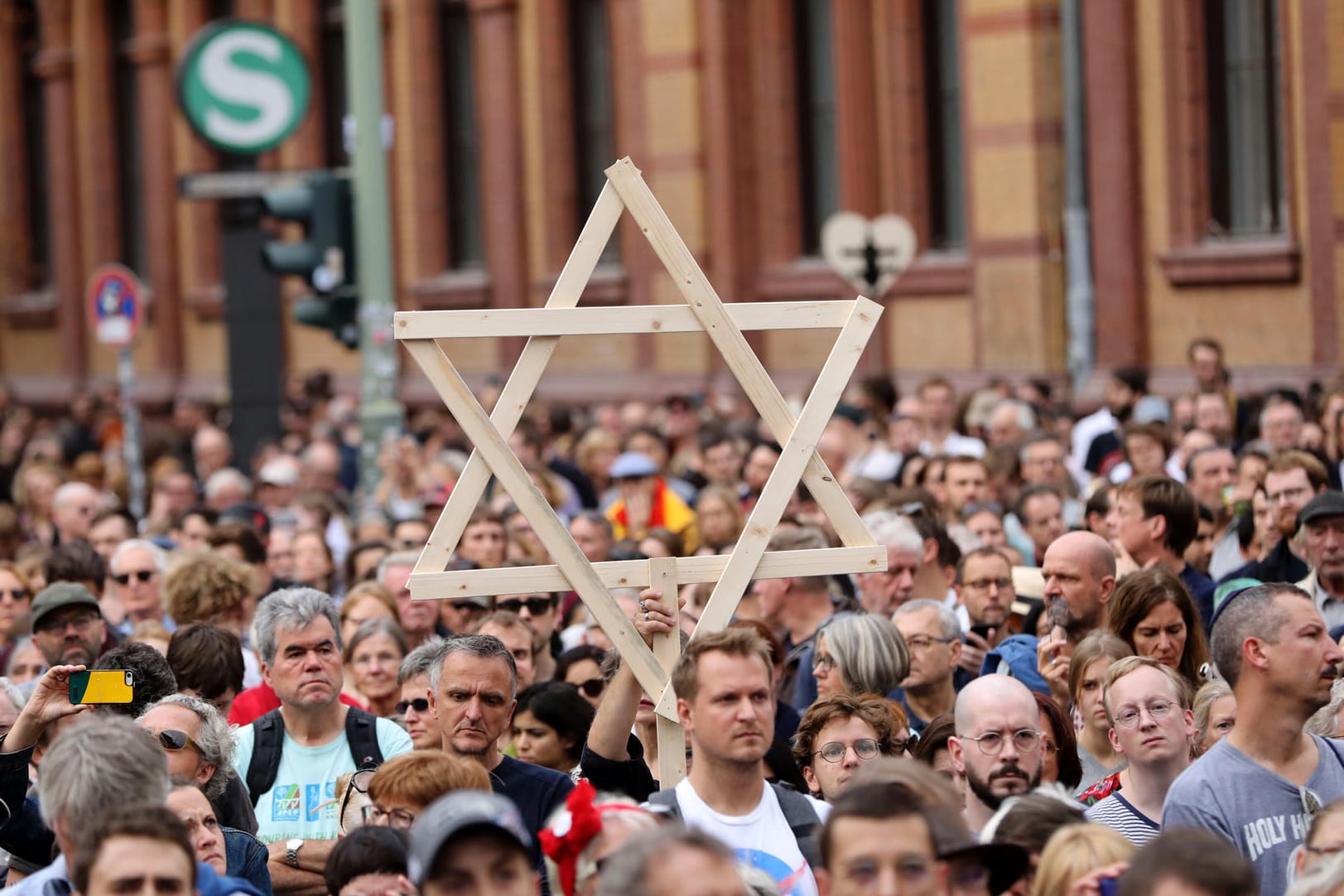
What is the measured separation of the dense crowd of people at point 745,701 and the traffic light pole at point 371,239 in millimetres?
2377

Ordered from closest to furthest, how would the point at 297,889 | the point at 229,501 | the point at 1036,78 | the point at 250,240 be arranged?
the point at 297,889 → the point at 229,501 → the point at 250,240 → the point at 1036,78

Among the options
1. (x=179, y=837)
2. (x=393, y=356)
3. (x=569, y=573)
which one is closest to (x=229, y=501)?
(x=393, y=356)

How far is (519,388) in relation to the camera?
19.0ft

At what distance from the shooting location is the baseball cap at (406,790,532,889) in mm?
4328

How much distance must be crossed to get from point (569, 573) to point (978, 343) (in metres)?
13.5

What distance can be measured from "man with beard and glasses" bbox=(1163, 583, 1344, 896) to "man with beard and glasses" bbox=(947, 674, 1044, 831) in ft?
1.22

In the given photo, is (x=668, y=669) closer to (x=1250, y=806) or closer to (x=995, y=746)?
(x=995, y=746)

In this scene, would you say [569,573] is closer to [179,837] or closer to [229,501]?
[179,837]

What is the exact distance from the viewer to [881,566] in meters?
5.92

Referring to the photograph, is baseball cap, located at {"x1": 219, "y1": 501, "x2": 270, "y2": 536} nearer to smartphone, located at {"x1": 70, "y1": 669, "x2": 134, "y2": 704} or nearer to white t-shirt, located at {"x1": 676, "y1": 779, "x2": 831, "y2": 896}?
smartphone, located at {"x1": 70, "y1": 669, "x2": 134, "y2": 704}

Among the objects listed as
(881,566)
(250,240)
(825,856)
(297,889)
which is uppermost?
(250,240)

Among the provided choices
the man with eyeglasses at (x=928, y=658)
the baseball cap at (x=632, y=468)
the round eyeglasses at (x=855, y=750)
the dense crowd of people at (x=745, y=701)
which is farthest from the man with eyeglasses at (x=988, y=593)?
the baseball cap at (x=632, y=468)

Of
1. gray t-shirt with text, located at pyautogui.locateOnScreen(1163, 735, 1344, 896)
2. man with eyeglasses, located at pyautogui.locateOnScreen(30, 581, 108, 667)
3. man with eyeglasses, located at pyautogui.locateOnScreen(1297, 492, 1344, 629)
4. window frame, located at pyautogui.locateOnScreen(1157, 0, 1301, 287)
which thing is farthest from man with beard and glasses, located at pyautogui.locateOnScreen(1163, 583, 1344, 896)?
window frame, located at pyautogui.locateOnScreen(1157, 0, 1301, 287)

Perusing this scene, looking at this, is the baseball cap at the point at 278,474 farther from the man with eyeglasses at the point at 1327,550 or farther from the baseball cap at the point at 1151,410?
the man with eyeglasses at the point at 1327,550
